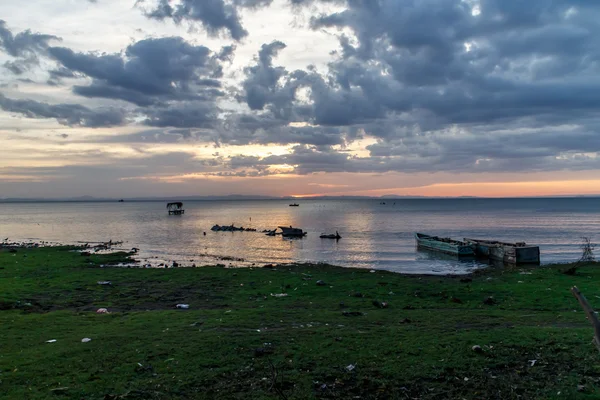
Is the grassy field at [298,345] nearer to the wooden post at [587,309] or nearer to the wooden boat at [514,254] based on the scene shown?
the wooden post at [587,309]

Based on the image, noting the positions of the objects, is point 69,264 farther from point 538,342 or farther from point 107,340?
point 538,342

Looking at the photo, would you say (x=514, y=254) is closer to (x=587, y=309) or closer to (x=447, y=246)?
(x=447, y=246)

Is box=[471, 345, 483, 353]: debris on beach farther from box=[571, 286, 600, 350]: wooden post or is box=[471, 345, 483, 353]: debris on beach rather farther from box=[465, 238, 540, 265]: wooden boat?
box=[465, 238, 540, 265]: wooden boat

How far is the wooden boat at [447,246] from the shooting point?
44.6 metres

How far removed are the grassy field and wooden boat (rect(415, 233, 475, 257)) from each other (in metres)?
25.0

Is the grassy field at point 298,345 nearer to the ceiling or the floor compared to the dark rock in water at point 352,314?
nearer to the ceiling

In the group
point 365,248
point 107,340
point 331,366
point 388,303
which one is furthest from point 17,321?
point 365,248

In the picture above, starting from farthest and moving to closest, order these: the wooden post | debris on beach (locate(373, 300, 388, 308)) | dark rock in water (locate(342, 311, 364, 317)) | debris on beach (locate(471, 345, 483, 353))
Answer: debris on beach (locate(373, 300, 388, 308)) → dark rock in water (locate(342, 311, 364, 317)) → debris on beach (locate(471, 345, 483, 353)) → the wooden post

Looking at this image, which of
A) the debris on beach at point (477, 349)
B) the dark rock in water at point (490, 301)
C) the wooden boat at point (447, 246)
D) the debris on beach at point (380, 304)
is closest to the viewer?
the debris on beach at point (477, 349)

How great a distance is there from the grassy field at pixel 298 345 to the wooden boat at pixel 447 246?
2499 centimetres

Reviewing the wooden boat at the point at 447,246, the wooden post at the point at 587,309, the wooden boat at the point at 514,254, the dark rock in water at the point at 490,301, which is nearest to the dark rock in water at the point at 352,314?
the dark rock in water at the point at 490,301

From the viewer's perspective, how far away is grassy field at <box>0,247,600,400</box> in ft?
26.3

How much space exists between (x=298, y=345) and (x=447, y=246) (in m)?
40.5

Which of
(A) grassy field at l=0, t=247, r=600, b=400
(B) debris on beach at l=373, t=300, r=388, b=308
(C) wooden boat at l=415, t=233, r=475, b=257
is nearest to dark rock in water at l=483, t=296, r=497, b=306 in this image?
(A) grassy field at l=0, t=247, r=600, b=400
